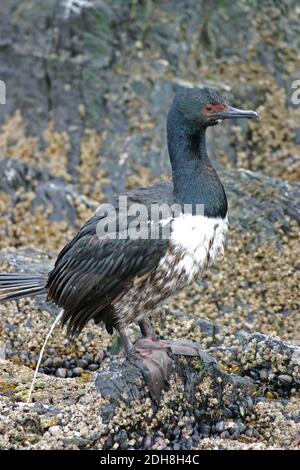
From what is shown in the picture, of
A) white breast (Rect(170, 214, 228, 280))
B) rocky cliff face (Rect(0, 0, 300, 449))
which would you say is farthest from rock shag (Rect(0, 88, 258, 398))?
rocky cliff face (Rect(0, 0, 300, 449))

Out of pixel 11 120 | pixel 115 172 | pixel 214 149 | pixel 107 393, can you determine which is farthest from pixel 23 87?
pixel 107 393

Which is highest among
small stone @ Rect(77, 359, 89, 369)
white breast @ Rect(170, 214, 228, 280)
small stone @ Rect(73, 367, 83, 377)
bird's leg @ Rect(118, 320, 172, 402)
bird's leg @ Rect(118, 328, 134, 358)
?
white breast @ Rect(170, 214, 228, 280)

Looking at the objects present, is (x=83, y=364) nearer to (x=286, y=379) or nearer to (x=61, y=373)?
(x=61, y=373)

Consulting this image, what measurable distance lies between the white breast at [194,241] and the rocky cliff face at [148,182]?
62 centimetres

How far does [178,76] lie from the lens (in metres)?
10.6

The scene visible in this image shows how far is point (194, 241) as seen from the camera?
18.3ft

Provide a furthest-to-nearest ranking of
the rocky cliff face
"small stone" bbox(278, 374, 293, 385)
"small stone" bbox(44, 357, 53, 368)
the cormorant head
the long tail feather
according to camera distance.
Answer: "small stone" bbox(44, 357, 53, 368) < the long tail feather < "small stone" bbox(278, 374, 293, 385) < the cormorant head < the rocky cliff face

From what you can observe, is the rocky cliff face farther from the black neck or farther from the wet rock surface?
the black neck

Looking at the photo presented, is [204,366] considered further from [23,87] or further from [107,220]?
[23,87]

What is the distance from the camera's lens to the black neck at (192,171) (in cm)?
574

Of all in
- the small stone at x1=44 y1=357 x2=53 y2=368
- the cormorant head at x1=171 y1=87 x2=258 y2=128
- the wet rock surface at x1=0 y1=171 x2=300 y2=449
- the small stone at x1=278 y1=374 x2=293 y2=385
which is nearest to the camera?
the wet rock surface at x1=0 y1=171 x2=300 y2=449

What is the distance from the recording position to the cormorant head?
588 centimetres
